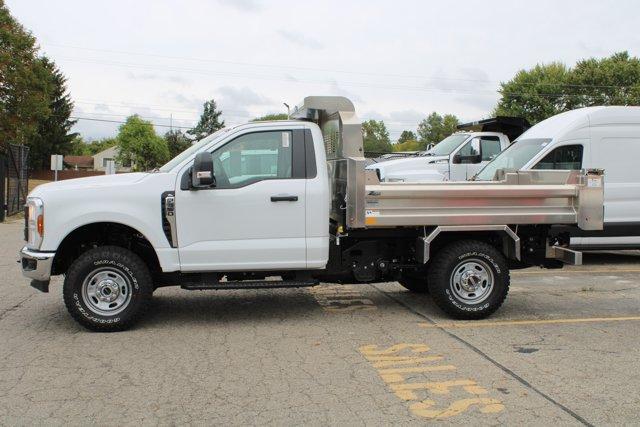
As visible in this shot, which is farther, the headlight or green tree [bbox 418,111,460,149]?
green tree [bbox 418,111,460,149]

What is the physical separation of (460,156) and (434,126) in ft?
357

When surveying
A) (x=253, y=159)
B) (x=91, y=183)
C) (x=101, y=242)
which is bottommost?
(x=101, y=242)

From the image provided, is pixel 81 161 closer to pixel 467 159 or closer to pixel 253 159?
pixel 467 159

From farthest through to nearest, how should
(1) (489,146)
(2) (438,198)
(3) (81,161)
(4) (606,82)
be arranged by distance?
(3) (81,161)
(4) (606,82)
(1) (489,146)
(2) (438,198)

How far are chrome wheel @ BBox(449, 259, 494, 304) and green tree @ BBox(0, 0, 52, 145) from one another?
133 feet

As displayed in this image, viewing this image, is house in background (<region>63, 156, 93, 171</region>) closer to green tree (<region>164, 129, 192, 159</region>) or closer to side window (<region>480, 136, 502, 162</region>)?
green tree (<region>164, 129, 192, 159</region>)

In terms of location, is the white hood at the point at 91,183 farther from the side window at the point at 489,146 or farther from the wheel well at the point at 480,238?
the side window at the point at 489,146

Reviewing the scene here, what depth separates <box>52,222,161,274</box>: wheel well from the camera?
21.6 ft

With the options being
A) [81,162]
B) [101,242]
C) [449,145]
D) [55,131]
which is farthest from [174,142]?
[101,242]

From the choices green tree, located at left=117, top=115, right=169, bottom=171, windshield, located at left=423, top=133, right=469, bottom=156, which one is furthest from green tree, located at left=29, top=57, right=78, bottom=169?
windshield, located at left=423, top=133, right=469, bottom=156

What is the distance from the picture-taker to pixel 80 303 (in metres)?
6.24

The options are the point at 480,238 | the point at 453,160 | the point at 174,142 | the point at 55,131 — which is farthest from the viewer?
the point at 174,142

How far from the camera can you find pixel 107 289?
20.8ft

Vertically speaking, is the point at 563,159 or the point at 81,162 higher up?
the point at 81,162
